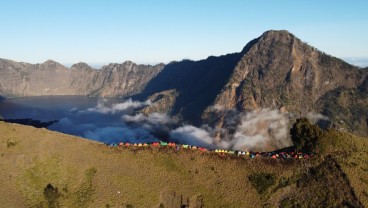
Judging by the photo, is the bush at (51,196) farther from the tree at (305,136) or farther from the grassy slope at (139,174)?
the tree at (305,136)

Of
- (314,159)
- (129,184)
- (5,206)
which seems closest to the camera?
(5,206)

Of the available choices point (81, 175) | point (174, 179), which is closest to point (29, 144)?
point (81, 175)

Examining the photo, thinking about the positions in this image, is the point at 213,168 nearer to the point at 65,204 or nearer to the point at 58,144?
the point at 65,204

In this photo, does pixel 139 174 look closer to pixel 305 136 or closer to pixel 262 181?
pixel 262 181

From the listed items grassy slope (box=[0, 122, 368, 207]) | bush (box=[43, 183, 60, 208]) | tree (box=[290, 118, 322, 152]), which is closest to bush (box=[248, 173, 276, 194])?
grassy slope (box=[0, 122, 368, 207])

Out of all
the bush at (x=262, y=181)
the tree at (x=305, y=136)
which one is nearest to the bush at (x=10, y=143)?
the bush at (x=262, y=181)

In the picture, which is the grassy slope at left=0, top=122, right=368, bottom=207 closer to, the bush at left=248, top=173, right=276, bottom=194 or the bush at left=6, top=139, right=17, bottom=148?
the bush at left=6, top=139, right=17, bottom=148
